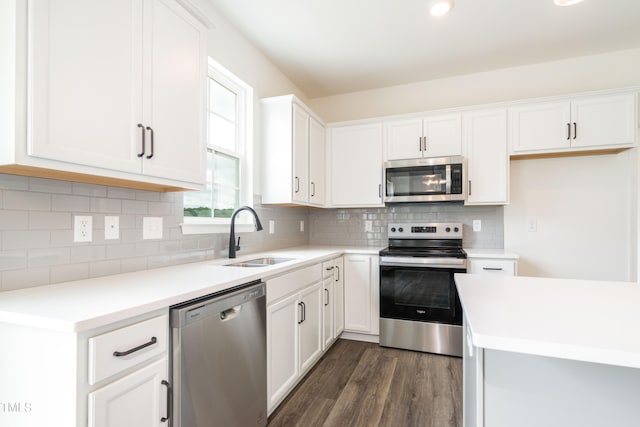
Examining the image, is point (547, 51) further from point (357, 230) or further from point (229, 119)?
point (229, 119)

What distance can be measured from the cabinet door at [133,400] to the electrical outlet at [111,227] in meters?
0.76

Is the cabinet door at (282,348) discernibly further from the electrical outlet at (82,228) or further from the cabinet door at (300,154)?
the cabinet door at (300,154)

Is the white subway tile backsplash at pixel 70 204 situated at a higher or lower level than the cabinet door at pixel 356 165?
lower

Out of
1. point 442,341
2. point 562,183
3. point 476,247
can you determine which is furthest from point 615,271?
point 442,341

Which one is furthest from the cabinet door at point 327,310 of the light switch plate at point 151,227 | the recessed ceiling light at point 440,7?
the recessed ceiling light at point 440,7

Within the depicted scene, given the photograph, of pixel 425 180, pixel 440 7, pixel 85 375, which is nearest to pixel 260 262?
pixel 85 375

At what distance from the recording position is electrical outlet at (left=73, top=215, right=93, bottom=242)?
56.3 inches

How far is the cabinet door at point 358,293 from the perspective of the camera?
3104 mm

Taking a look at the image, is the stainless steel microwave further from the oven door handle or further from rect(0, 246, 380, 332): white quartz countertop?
rect(0, 246, 380, 332): white quartz countertop

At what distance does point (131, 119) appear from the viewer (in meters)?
1.39

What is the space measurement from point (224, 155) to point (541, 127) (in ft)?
9.18

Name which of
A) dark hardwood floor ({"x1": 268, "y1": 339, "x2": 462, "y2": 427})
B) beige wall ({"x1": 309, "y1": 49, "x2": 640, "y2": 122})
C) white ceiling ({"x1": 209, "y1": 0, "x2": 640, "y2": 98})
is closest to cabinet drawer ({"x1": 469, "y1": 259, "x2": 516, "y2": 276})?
dark hardwood floor ({"x1": 268, "y1": 339, "x2": 462, "y2": 427})

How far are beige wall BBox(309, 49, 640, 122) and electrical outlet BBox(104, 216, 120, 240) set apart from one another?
294 centimetres

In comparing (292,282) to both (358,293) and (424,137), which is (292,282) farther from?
(424,137)
